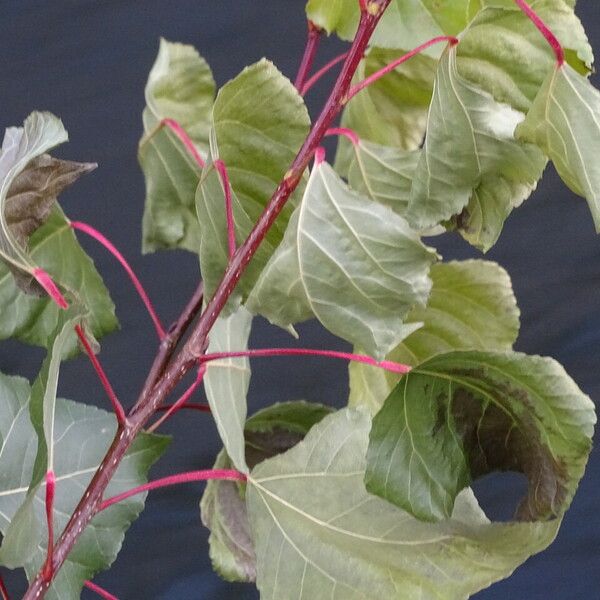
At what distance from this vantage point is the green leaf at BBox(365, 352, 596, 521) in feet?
1.16

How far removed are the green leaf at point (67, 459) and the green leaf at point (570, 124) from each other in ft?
0.63

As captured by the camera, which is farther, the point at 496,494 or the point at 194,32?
the point at 194,32

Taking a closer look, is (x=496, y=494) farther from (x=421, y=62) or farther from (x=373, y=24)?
(x=373, y=24)

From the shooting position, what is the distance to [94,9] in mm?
843

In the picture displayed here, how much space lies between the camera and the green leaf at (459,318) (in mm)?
496

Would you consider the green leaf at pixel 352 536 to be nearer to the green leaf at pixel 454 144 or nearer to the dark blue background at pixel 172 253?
the green leaf at pixel 454 144

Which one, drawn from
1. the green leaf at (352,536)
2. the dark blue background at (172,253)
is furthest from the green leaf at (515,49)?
the dark blue background at (172,253)

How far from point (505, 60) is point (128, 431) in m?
0.18

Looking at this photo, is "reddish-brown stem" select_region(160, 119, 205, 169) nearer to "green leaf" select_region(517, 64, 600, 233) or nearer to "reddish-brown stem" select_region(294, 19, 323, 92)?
"reddish-brown stem" select_region(294, 19, 323, 92)

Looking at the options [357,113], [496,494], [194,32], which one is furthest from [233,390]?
[194,32]

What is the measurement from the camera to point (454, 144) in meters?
0.37

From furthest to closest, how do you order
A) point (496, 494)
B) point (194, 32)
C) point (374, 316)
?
point (194, 32)
point (496, 494)
point (374, 316)

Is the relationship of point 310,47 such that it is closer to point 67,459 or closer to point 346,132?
point 346,132

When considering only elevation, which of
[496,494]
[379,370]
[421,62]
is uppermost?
[421,62]
